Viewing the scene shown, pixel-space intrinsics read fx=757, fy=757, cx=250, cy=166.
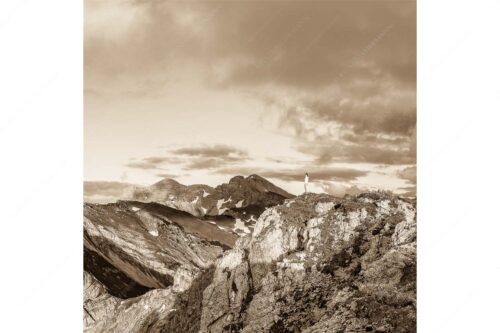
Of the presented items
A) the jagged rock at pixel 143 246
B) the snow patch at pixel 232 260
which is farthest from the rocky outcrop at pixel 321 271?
the jagged rock at pixel 143 246

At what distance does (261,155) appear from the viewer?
873cm

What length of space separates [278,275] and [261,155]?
139cm

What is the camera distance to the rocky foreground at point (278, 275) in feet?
28.0

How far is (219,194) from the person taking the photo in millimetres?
8984

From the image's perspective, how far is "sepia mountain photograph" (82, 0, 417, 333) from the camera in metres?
8.60

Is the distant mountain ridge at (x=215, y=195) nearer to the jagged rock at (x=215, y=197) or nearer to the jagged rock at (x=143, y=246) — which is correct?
the jagged rock at (x=215, y=197)

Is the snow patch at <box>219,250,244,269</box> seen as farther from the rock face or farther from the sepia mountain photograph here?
the rock face

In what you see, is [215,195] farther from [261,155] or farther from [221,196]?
[261,155]

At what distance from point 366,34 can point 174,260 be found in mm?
3452

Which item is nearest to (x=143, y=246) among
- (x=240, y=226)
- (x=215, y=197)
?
(x=215, y=197)

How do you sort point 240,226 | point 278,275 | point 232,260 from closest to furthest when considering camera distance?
1. point 278,275
2. point 232,260
3. point 240,226

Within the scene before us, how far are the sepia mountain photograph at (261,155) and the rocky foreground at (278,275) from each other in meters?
0.02
